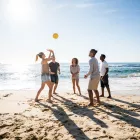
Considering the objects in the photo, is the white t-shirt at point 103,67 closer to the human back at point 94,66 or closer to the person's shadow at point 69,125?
the human back at point 94,66

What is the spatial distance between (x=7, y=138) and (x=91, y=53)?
3947 millimetres

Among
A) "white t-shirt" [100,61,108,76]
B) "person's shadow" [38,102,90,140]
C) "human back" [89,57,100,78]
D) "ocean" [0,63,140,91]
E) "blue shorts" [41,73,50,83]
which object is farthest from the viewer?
"ocean" [0,63,140,91]

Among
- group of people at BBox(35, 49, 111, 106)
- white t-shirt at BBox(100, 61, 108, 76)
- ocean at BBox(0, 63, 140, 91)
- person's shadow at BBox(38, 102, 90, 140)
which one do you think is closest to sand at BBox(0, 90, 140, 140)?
person's shadow at BBox(38, 102, 90, 140)

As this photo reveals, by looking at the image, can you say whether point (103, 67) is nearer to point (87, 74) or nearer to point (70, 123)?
point (87, 74)

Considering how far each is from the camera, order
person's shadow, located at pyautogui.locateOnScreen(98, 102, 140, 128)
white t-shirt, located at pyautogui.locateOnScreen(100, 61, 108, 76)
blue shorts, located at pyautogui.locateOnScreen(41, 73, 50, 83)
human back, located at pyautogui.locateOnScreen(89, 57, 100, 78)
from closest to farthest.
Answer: person's shadow, located at pyautogui.locateOnScreen(98, 102, 140, 128), human back, located at pyautogui.locateOnScreen(89, 57, 100, 78), blue shorts, located at pyautogui.locateOnScreen(41, 73, 50, 83), white t-shirt, located at pyautogui.locateOnScreen(100, 61, 108, 76)

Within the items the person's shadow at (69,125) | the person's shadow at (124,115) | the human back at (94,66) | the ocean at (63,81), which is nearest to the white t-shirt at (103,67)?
the human back at (94,66)

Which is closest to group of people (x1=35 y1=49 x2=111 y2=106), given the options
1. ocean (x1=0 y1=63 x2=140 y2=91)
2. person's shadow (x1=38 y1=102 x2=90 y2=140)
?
person's shadow (x1=38 y1=102 x2=90 y2=140)

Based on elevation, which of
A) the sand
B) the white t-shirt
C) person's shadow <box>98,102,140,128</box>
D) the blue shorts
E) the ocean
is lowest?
the ocean

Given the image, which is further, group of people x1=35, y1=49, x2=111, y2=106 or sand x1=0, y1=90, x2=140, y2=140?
group of people x1=35, y1=49, x2=111, y2=106

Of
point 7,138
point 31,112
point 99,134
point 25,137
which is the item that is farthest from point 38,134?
point 31,112

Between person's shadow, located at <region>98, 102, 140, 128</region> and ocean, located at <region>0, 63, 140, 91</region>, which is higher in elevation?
person's shadow, located at <region>98, 102, 140, 128</region>

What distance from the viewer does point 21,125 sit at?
4812 millimetres

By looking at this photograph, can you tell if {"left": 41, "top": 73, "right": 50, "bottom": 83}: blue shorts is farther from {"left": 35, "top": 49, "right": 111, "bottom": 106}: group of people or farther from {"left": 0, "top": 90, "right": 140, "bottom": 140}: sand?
{"left": 0, "top": 90, "right": 140, "bottom": 140}: sand

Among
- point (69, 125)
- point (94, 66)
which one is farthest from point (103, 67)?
point (69, 125)
